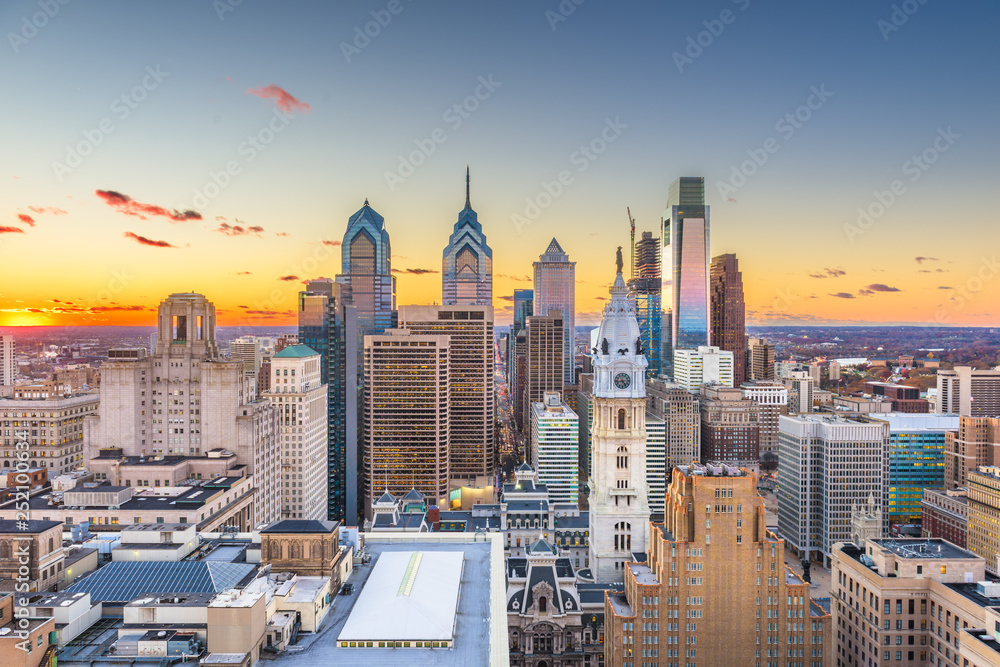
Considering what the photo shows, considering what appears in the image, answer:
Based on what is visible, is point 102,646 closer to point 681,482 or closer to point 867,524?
point 681,482

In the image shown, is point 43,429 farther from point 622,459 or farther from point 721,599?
point 721,599

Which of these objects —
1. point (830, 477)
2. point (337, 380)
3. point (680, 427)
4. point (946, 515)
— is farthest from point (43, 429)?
point (680, 427)

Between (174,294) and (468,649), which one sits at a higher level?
(174,294)

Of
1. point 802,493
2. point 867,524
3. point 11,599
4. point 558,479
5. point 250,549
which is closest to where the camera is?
point 11,599

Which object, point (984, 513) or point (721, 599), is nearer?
point (721, 599)

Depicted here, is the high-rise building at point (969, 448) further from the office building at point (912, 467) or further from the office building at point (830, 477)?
the office building at point (830, 477)

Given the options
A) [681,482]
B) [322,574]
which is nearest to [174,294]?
[322,574]

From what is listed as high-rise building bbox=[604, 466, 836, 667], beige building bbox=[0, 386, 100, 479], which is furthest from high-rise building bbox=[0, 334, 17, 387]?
high-rise building bbox=[604, 466, 836, 667]
